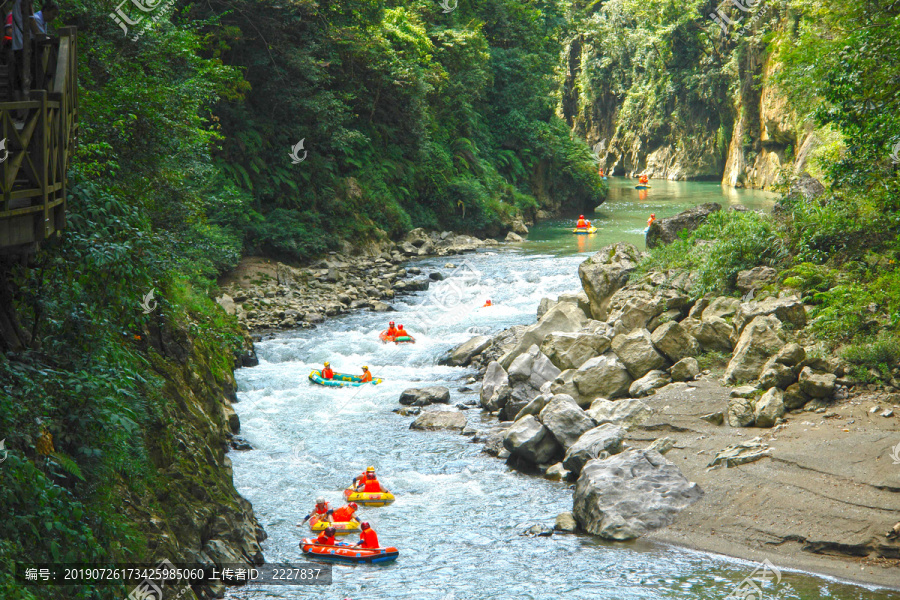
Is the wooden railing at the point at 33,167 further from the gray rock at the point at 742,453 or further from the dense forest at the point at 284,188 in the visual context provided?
the gray rock at the point at 742,453

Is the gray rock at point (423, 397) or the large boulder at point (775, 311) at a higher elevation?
the large boulder at point (775, 311)

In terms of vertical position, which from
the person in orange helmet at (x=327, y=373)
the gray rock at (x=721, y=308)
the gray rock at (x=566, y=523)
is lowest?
the gray rock at (x=566, y=523)

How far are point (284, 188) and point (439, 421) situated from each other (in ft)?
56.0

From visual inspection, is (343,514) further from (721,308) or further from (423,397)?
(721,308)

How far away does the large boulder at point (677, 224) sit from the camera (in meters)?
21.1

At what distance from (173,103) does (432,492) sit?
9247 mm

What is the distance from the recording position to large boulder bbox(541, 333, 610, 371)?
16.9m

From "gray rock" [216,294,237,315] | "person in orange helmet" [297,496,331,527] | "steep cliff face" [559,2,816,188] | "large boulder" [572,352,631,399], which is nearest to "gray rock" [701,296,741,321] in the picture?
"large boulder" [572,352,631,399]

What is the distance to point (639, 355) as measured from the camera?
15.9 meters

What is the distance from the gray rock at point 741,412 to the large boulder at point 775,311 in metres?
2.12

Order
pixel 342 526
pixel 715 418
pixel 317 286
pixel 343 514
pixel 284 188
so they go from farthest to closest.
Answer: pixel 284 188 → pixel 317 286 → pixel 715 418 → pixel 343 514 → pixel 342 526

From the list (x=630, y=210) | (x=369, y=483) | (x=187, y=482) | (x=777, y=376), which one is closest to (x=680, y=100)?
(x=630, y=210)

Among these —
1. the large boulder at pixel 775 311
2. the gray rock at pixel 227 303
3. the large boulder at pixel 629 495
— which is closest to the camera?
the large boulder at pixel 629 495

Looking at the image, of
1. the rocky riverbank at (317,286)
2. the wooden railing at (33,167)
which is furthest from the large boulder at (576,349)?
the wooden railing at (33,167)
